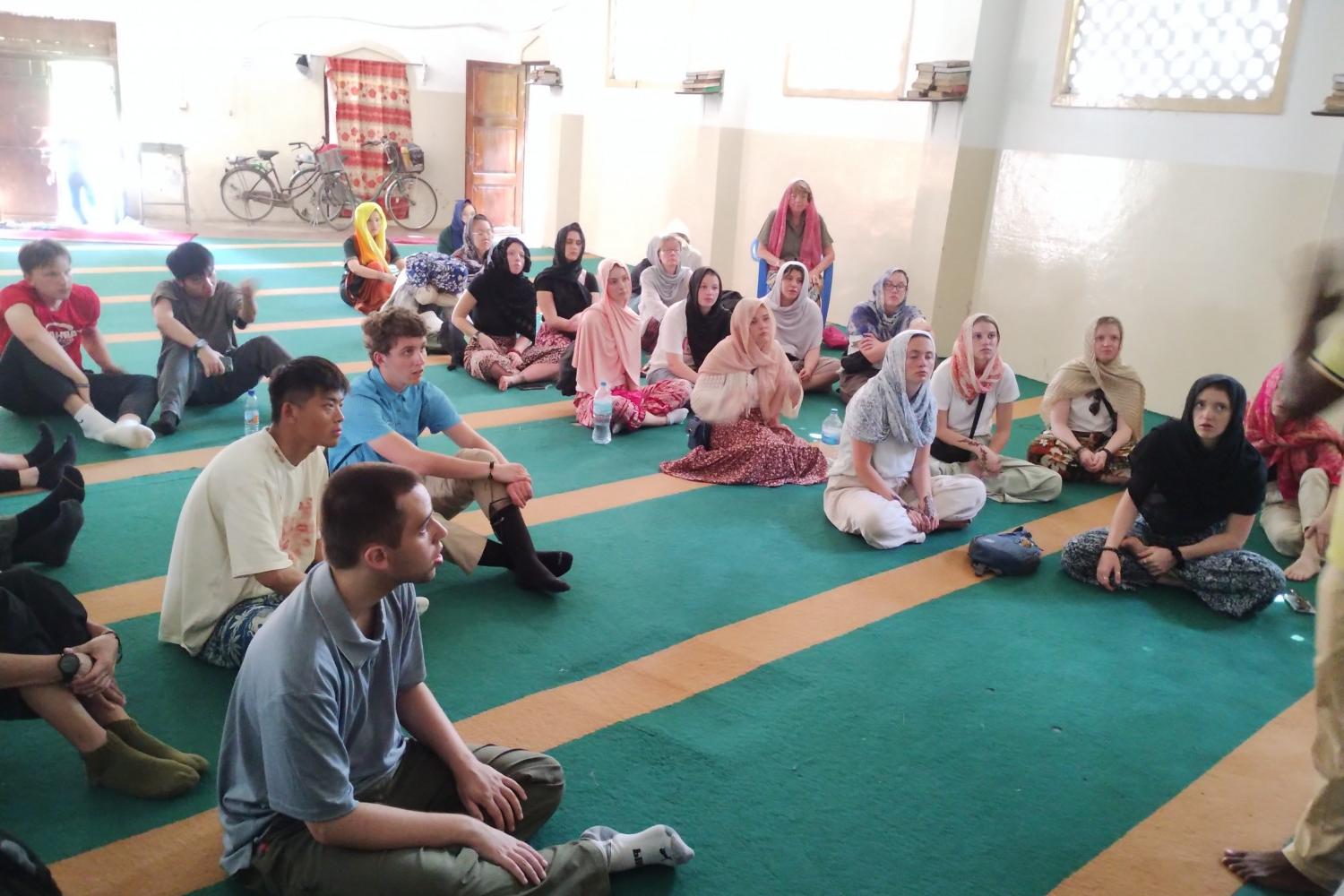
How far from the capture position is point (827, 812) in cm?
230

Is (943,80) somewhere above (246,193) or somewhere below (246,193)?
above

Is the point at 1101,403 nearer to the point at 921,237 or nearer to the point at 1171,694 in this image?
the point at 1171,694

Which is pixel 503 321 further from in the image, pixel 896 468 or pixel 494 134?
pixel 494 134

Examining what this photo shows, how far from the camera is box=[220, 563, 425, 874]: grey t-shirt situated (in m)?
1.60

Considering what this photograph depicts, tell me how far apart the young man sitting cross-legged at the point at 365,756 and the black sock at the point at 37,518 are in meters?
1.83

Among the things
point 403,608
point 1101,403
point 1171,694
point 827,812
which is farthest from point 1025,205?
point 403,608

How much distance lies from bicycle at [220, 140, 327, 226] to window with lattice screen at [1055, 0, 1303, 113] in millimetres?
8562

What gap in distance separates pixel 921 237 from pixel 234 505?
547 cm

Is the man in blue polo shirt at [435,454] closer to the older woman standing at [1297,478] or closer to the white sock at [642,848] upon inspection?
the white sock at [642,848]

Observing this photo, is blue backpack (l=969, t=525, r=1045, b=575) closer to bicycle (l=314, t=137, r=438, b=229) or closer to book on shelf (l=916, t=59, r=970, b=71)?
book on shelf (l=916, t=59, r=970, b=71)

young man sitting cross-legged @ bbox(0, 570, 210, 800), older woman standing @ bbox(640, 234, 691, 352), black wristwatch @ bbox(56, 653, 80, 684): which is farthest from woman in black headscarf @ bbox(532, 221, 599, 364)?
black wristwatch @ bbox(56, 653, 80, 684)

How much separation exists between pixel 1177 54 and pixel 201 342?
5.32m

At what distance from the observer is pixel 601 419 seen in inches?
194

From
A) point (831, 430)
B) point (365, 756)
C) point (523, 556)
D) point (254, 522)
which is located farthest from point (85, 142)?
point (365, 756)
